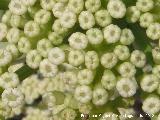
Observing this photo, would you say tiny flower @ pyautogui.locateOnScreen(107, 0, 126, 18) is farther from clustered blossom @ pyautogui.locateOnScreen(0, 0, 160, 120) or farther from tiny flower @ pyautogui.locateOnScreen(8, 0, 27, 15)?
tiny flower @ pyautogui.locateOnScreen(8, 0, 27, 15)

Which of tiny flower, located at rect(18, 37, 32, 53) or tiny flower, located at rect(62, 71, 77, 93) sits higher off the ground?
tiny flower, located at rect(18, 37, 32, 53)

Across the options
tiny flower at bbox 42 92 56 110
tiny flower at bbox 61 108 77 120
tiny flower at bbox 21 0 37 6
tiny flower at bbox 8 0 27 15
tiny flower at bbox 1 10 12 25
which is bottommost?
tiny flower at bbox 61 108 77 120

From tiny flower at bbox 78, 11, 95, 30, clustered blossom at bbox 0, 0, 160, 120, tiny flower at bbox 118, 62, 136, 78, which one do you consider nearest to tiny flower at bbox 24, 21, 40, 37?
clustered blossom at bbox 0, 0, 160, 120

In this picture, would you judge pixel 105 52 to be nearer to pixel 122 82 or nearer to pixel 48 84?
pixel 122 82

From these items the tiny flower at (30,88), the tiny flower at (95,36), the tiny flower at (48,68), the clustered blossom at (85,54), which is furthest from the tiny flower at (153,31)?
the tiny flower at (30,88)

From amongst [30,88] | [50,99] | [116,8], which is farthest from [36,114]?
[116,8]

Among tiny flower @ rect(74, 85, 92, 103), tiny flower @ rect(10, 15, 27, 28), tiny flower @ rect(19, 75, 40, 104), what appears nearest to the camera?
tiny flower @ rect(74, 85, 92, 103)

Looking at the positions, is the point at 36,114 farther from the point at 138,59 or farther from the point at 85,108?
the point at 138,59

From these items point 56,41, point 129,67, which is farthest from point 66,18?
point 129,67
